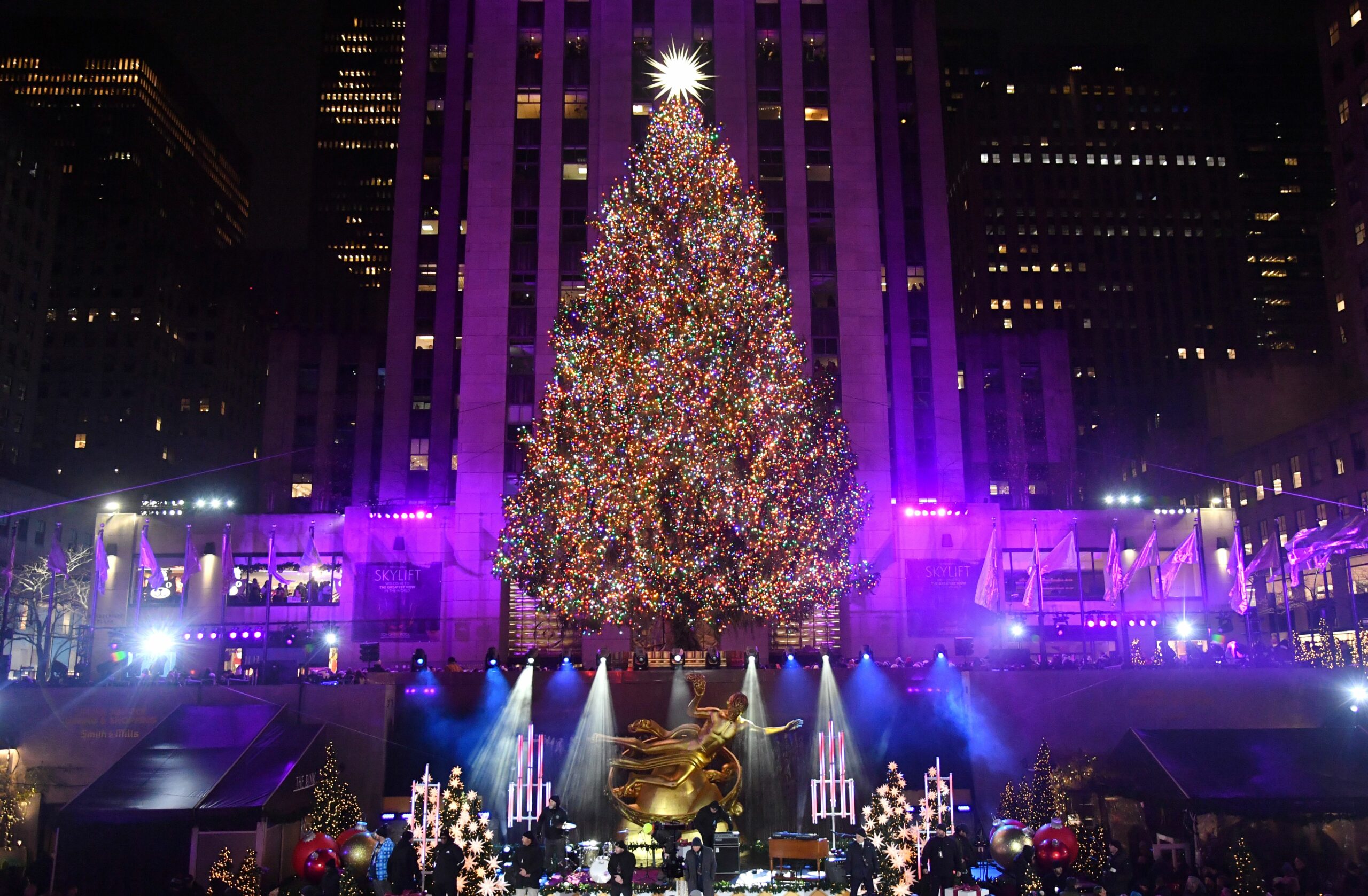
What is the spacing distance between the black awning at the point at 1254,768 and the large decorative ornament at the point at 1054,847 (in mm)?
2829

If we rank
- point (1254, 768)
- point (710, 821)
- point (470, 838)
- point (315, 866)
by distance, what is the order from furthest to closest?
point (470, 838), point (1254, 768), point (710, 821), point (315, 866)

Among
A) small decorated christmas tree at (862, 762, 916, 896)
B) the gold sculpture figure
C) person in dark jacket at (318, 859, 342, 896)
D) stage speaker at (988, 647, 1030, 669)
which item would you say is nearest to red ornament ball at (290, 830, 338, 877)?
person in dark jacket at (318, 859, 342, 896)

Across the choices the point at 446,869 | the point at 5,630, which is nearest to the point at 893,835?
the point at 446,869

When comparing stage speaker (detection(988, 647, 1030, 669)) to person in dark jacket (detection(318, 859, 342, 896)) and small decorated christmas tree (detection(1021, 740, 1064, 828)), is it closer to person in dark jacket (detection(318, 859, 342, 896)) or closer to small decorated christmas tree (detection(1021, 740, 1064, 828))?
small decorated christmas tree (detection(1021, 740, 1064, 828))

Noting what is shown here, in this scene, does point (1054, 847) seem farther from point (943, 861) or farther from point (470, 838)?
point (470, 838)

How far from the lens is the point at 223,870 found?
23.5 m

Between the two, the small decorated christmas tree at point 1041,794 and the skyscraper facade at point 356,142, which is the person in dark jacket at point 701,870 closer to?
the small decorated christmas tree at point 1041,794

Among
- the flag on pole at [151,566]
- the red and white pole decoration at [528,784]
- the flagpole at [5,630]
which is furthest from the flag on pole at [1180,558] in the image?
the flag on pole at [151,566]

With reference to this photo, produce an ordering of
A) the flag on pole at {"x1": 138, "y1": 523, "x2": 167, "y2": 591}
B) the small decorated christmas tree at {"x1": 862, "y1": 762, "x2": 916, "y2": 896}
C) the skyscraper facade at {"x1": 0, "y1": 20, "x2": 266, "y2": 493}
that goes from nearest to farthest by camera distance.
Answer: the small decorated christmas tree at {"x1": 862, "y1": 762, "x2": 916, "y2": 896}, the flag on pole at {"x1": 138, "y1": 523, "x2": 167, "y2": 591}, the skyscraper facade at {"x1": 0, "y1": 20, "x2": 266, "y2": 493}

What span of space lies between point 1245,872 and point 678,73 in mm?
41455

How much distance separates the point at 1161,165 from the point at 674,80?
10468 cm

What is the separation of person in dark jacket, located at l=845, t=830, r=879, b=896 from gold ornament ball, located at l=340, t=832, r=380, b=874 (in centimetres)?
979

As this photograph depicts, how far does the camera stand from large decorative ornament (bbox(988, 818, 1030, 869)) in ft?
74.7

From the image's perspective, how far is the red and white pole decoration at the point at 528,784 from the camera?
27094 mm
